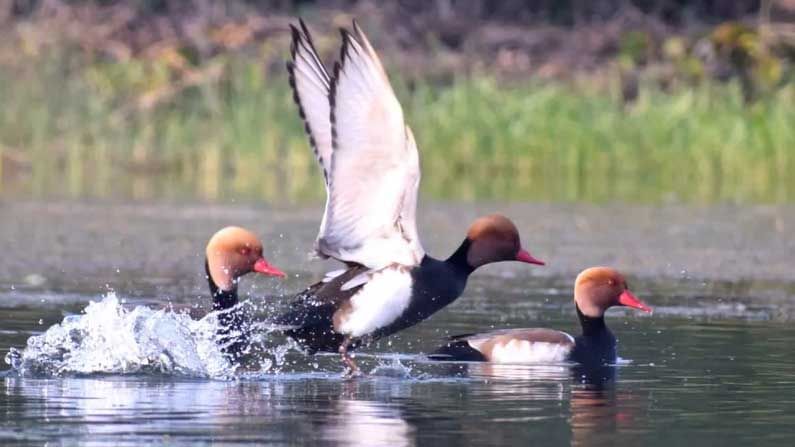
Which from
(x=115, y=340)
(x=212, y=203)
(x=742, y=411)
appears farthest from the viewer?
(x=212, y=203)

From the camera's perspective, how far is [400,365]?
977cm

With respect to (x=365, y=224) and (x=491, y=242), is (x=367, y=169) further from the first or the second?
(x=491, y=242)

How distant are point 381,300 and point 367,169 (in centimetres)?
78

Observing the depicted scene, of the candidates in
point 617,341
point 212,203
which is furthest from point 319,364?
point 212,203

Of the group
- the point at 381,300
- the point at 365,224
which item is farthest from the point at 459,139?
the point at 365,224

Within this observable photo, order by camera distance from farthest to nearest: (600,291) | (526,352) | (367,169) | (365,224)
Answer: (600,291), (526,352), (365,224), (367,169)

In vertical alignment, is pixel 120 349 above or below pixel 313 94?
below

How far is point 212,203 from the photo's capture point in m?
19.2

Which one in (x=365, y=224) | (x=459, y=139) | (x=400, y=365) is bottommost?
(x=400, y=365)

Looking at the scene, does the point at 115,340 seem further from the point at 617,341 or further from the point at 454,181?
the point at 454,181

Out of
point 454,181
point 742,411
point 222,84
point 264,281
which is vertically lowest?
point 742,411

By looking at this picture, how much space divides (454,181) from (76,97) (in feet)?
15.9

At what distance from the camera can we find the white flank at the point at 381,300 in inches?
384

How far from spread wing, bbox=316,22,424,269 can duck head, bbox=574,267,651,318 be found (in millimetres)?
1357
